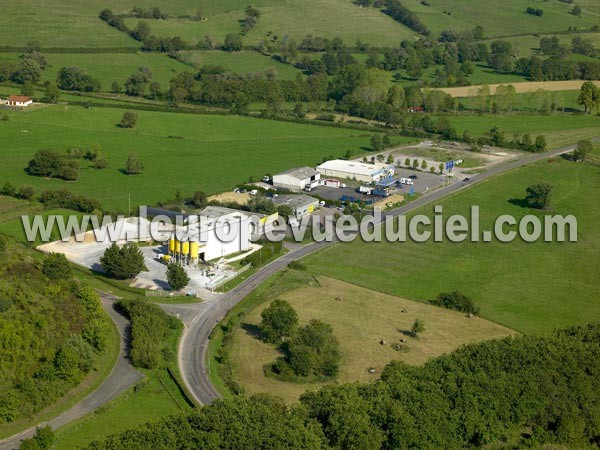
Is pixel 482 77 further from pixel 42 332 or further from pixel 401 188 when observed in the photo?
pixel 42 332

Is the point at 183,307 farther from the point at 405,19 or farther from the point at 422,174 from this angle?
the point at 405,19

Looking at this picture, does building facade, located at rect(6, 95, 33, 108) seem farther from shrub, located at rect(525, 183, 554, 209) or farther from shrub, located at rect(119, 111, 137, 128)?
shrub, located at rect(525, 183, 554, 209)

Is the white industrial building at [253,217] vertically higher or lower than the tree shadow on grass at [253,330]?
higher

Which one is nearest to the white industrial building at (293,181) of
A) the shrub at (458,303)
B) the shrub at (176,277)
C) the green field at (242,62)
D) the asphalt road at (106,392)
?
the shrub at (176,277)

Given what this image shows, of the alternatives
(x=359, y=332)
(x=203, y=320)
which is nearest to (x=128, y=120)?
(x=203, y=320)

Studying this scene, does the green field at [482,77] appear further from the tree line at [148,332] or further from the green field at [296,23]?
the tree line at [148,332]
